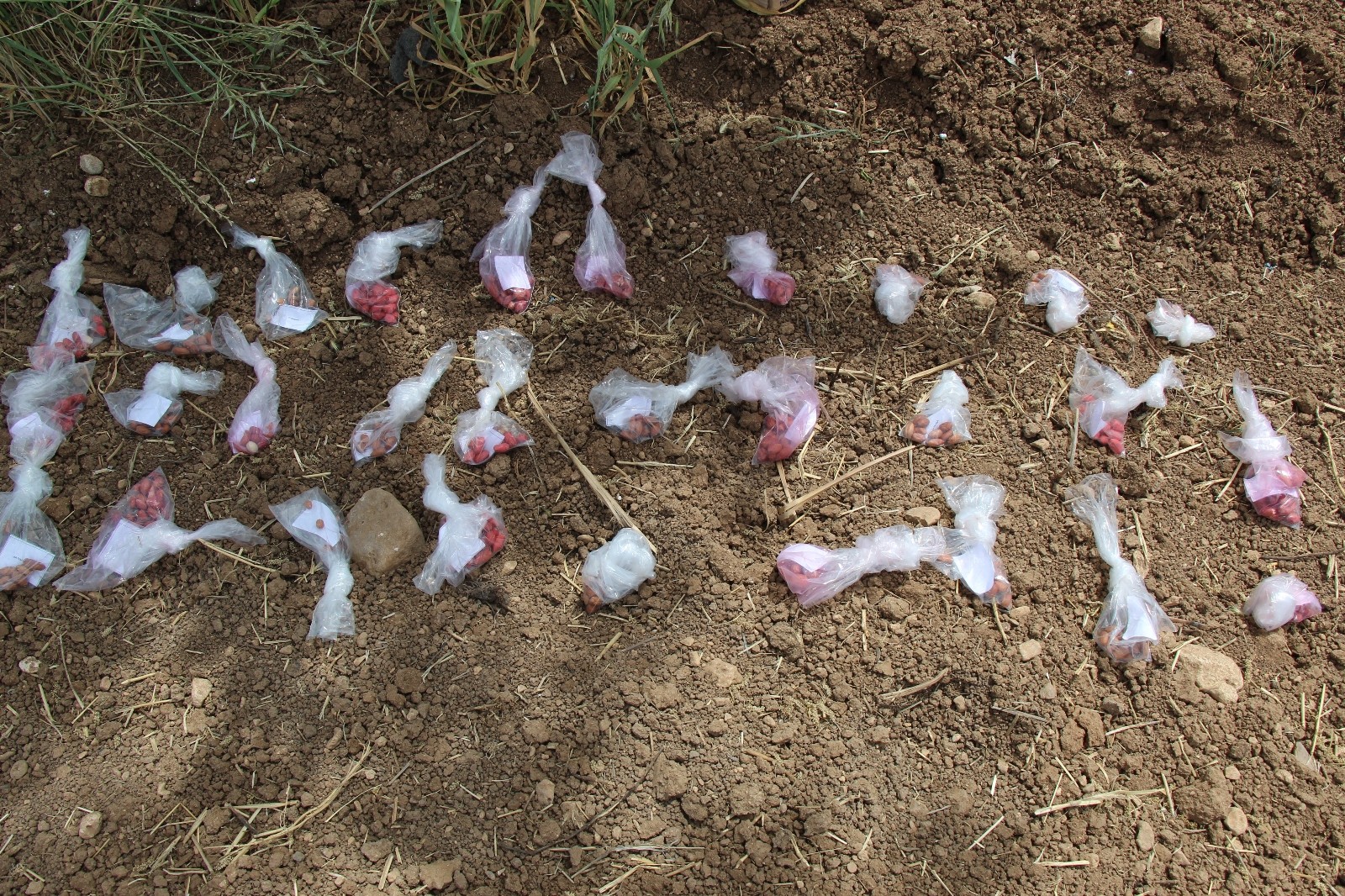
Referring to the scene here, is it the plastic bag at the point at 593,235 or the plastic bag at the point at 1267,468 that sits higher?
the plastic bag at the point at 593,235

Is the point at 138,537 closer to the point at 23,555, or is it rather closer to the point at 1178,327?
the point at 23,555

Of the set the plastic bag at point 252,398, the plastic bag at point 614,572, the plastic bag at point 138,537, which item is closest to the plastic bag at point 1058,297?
the plastic bag at point 614,572

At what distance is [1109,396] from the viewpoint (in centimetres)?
250

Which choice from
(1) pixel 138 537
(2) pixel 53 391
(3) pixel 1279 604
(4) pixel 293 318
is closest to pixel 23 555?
(1) pixel 138 537

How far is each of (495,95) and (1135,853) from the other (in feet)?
9.02

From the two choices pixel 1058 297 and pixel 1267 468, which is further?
pixel 1058 297

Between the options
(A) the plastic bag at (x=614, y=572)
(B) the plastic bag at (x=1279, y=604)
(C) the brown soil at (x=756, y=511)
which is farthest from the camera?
(B) the plastic bag at (x=1279, y=604)

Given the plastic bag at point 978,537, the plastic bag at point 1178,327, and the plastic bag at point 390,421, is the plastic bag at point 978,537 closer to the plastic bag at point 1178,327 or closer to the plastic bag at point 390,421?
the plastic bag at point 1178,327

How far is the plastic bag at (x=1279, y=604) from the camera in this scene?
2.30 meters

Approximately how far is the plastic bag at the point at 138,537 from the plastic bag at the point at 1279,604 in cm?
272

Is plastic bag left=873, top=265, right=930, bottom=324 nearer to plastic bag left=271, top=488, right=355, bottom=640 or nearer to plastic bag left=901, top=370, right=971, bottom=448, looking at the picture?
plastic bag left=901, top=370, right=971, bottom=448

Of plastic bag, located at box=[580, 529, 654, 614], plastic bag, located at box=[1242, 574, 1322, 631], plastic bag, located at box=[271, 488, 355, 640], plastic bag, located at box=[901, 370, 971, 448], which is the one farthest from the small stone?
plastic bag, located at box=[1242, 574, 1322, 631]

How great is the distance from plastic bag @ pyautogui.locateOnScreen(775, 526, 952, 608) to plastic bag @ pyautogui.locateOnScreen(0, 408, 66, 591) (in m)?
1.96

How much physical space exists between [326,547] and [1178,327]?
2597mm
